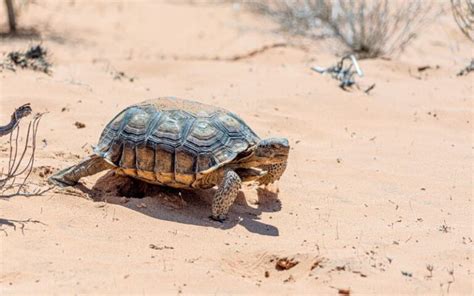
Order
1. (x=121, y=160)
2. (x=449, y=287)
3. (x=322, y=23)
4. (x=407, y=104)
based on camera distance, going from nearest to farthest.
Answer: (x=449, y=287), (x=121, y=160), (x=407, y=104), (x=322, y=23)

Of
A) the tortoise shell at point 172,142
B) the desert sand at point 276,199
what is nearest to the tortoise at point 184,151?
the tortoise shell at point 172,142

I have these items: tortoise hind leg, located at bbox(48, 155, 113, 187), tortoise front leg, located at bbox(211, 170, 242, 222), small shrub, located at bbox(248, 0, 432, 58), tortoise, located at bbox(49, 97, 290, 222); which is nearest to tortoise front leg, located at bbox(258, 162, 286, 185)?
tortoise, located at bbox(49, 97, 290, 222)

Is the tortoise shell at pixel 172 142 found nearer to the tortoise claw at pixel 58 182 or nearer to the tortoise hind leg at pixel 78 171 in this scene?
the tortoise hind leg at pixel 78 171

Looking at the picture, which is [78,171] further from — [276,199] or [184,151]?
[276,199]

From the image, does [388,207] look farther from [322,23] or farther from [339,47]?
[322,23]

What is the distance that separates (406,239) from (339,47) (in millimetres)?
7303

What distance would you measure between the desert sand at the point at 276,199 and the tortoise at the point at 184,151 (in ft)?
0.65

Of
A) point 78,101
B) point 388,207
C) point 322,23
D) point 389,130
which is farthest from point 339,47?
point 388,207

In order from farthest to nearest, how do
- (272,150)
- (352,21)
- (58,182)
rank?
(352,21), (58,182), (272,150)

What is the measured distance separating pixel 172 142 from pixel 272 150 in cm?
74

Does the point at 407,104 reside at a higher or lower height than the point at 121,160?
lower

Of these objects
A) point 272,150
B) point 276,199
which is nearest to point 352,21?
point 276,199

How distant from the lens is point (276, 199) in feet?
21.2

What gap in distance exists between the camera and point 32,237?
17.1ft
